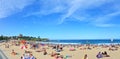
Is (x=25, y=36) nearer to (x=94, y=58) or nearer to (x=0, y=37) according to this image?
(x=0, y=37)

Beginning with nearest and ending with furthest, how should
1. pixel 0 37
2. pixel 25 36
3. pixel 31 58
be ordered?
pixel 31 58
pixel 0 37
pixel 25 36

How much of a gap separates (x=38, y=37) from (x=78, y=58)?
402 ft

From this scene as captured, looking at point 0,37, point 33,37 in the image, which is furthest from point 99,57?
point 33,37

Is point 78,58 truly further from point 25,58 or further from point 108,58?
point 25,58

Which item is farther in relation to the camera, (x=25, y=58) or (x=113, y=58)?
(x=113, y=58)

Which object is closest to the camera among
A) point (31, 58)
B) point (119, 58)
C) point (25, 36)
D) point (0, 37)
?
point (31, 58)

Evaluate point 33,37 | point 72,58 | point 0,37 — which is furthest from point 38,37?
point 72,58

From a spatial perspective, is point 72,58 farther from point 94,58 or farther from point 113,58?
point 113,58

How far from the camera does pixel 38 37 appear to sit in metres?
147

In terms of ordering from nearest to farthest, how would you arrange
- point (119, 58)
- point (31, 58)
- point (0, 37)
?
1. point (31, 58)
2. point (119, 58)
3. point (0, 37)

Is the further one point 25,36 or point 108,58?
point 25,36

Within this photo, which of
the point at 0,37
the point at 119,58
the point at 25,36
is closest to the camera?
the point at 119,58

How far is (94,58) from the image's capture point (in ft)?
83.2

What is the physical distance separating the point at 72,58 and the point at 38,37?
122m
